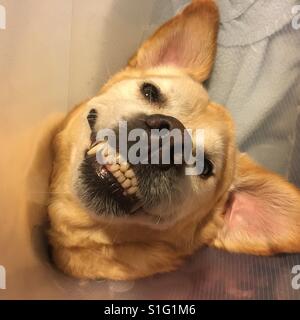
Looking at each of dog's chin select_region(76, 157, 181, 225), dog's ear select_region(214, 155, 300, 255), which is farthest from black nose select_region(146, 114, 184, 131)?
dog's ear select_region(214, 155, 300, 255)

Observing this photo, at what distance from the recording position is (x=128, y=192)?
122 cm

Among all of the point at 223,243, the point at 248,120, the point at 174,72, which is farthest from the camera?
the point at 248,120

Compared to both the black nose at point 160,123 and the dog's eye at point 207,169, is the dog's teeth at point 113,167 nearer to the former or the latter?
the black nose at point 160,123

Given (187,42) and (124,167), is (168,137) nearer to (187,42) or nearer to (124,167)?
(124,167)

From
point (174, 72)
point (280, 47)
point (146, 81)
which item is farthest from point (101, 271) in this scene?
point (280, 47)

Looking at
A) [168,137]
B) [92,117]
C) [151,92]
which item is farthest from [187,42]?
[168,137]

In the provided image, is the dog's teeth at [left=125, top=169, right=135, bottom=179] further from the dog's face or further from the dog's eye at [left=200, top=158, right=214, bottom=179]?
the dog's eye at [left=200, top=158, right=214, bottom=179]

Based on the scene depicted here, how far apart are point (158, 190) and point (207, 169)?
24 cm

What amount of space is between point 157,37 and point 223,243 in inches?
30.4

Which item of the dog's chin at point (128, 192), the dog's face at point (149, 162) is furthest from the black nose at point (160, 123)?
the dog's chin at point (128, 192)

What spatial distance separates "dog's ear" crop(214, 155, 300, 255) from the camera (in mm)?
1441

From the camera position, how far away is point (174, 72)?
1.66 metres

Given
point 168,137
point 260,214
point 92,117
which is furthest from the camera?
point 260,214
